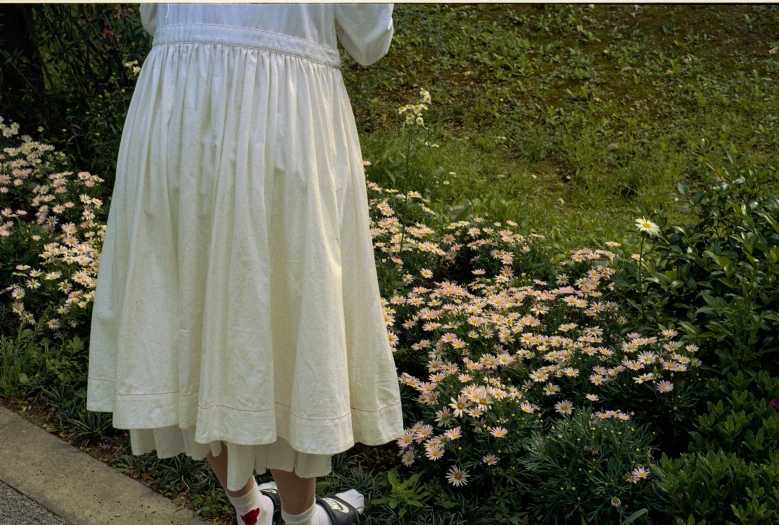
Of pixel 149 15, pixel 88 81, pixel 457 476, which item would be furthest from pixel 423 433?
pixel 88 81

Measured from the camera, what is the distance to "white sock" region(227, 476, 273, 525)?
6.97 ft

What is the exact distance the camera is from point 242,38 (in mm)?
1745

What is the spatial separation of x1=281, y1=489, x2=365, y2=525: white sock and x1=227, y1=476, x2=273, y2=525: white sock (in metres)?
0.07

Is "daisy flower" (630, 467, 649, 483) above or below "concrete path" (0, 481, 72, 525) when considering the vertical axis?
above

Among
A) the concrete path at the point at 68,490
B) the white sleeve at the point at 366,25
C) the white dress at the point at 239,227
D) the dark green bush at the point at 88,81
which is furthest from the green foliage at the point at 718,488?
the dark green bush at the point at 88,81

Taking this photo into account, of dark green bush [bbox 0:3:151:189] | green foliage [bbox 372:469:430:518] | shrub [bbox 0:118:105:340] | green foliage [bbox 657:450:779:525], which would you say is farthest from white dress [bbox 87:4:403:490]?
dark green bush [bbox 0:3:151:189]

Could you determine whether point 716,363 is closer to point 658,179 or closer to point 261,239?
point 261,239

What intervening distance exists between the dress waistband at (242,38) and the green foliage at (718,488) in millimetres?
1316

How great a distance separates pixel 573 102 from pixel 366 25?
14.0 ft

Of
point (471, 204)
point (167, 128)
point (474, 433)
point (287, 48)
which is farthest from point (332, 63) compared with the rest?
point (471, 204)

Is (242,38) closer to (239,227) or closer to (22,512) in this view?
(239,227)

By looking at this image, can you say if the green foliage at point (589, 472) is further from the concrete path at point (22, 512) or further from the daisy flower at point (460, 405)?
the concrete path at point (22, 512)

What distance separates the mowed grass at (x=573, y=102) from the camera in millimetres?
4730

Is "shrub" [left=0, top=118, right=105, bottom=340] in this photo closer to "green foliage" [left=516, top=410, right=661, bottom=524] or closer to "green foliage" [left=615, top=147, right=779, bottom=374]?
"green foliage" [left=516, top=410, right=661, bottom=524]
